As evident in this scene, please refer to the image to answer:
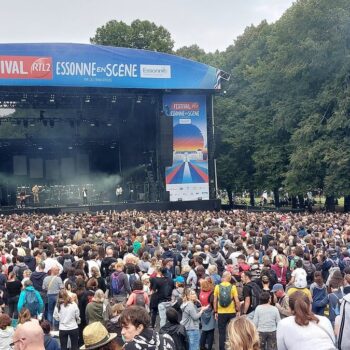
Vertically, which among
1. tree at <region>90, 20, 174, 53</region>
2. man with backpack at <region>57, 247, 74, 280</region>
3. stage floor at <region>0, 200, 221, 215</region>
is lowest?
man with backpack at <region>57, 247, 74, 280</region>

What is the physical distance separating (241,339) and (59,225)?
613 inches

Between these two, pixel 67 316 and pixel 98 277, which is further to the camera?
pixel 98 277

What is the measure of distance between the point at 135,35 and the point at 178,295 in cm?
4775

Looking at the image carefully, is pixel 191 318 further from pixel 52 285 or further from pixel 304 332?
pixel 304 332

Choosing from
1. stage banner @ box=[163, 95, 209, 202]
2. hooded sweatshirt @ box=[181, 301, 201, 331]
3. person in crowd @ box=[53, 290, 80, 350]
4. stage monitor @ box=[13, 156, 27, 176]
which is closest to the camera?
hooded sweatshirt @ box=[181, 301, 201, 331]

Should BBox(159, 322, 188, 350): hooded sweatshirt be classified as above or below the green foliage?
below

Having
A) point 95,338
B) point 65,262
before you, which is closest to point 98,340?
point 95,338

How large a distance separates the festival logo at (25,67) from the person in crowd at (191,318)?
23635 millimetres

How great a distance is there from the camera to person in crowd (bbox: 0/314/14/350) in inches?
247

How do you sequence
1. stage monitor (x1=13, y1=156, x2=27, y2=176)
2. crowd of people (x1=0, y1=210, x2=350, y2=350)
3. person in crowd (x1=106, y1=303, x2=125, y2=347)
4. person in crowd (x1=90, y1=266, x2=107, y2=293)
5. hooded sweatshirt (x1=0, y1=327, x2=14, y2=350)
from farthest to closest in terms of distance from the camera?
1. stage monitor (x1=13, y1=156, x2=27, y2=176)
2. person in crowd (x1=90, y1=266, x2=107, y2=293)
3. person in crowd (x1=106, y1=303, x2=125, y2=347)
4. hooded sweatshirt (x1=0, y1=327, x2=14, y2=350)
5. crowd of people (x1=0, y1=210, x2=350, y2=350)

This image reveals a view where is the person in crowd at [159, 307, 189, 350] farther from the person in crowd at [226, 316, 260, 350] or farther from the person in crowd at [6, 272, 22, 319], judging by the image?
the person in crowd at [6, 272, 22, 319]

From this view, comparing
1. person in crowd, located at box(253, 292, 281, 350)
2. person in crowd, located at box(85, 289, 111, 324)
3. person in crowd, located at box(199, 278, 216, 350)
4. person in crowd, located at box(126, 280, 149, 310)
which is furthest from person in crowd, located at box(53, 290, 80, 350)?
person in crowd, located at box(253, 292, 281, 350)

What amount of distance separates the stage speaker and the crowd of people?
701 inches

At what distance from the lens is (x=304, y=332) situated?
411 centimetres
